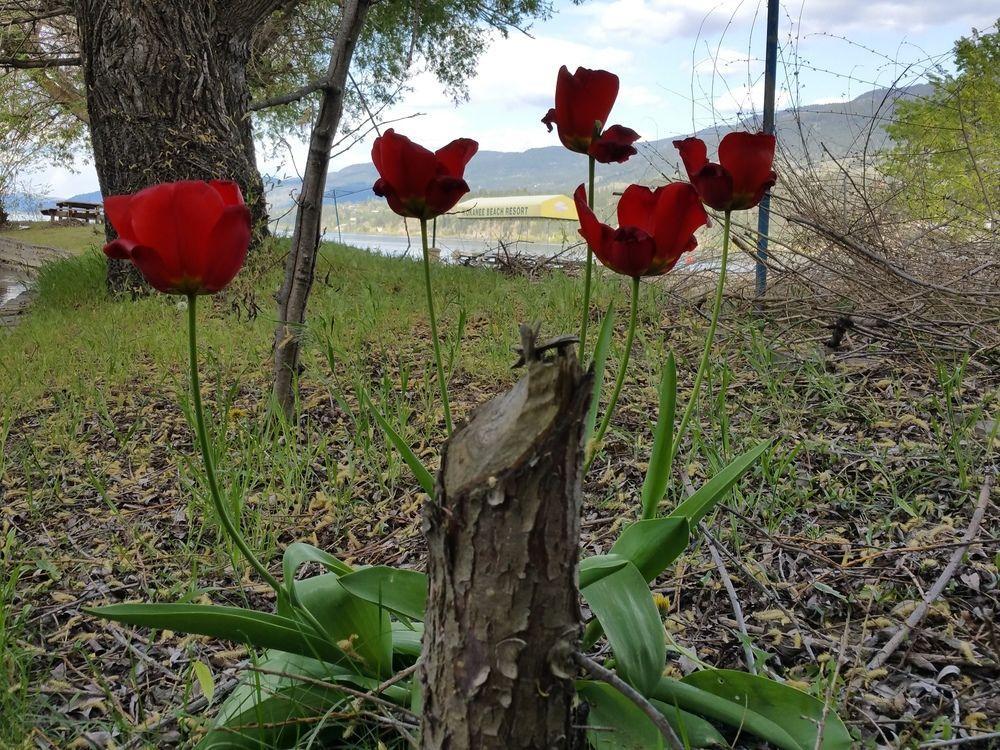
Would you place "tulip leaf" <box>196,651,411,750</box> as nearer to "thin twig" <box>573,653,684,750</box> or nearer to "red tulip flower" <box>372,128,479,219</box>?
"thin twig" <box>573,653,684,750</box>

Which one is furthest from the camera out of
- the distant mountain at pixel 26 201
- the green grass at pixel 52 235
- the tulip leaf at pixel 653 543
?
the green grass at pixel 52 235

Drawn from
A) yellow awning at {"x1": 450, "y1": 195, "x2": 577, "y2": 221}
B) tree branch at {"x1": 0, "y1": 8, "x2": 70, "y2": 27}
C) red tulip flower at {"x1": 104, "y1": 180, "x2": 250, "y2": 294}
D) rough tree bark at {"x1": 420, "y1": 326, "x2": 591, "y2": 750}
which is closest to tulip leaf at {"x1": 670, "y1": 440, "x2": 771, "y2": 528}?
rough tree bark at {"x1": 420, "y1": 326, "x2": 591, "y2": 750}

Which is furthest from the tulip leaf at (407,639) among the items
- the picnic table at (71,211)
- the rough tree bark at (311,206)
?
the picnic table at (71,211)

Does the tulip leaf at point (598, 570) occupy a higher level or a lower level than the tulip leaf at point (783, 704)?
higher

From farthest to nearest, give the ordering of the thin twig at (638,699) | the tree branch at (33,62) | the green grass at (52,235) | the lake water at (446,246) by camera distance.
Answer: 1. the green grass at (52,235)
2. the tree branch at (33,62)
3. the lake water at (446,246)
4. the thin twig at (638,699)

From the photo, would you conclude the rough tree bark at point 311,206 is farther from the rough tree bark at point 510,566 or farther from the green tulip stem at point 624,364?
the rough tree bark at point 510,566

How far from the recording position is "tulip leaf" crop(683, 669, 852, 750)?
1127 mm

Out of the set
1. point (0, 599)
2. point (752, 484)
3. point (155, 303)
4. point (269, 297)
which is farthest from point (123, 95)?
point (752, 484)

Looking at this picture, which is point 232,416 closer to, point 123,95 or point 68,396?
point 68,396

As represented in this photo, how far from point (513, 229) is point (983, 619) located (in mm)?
5017

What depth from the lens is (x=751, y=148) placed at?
1.25m

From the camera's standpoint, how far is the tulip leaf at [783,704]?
3.70ft

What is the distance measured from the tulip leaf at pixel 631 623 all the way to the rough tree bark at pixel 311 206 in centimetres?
143

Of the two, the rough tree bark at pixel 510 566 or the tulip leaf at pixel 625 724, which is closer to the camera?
the rough tree bark at pixel 510 566
